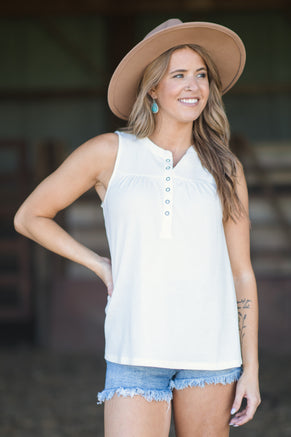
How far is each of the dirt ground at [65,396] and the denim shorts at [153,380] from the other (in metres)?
2.24

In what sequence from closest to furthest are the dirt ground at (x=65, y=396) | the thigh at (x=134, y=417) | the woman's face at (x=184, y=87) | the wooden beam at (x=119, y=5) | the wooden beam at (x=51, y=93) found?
the thigh at (x=134, y=417) → the woman's face at (x=184, y=87) → the dirt ground at (x=65, y=396) → the wooden beam at (x=119, y=5) → the wooden beam at (x=51, y=93)

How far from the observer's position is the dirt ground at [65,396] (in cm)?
411

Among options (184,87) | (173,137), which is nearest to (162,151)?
(173,137)

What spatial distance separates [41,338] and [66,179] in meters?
4.67

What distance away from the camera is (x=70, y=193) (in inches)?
81.3

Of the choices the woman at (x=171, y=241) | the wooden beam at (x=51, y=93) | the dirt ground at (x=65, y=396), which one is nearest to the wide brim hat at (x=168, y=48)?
the woman at (x=171, y=241)

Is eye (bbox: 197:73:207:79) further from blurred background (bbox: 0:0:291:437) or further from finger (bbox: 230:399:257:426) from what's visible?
blurred background (bbox: 0:0:291:437)

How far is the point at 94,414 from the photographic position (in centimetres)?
439

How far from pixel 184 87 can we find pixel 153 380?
859 mm

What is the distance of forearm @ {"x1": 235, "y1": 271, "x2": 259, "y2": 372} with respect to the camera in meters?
2.04

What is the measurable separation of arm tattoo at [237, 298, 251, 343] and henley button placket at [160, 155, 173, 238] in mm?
352

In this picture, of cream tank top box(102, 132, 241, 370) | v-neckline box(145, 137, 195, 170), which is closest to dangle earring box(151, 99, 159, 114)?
v-neckline box(145, 137, 195, 170)

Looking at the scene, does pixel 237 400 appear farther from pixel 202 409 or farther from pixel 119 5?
pixel 119 5

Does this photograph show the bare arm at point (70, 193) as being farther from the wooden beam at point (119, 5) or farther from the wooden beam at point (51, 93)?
the wooden beam at point (51, 93)
